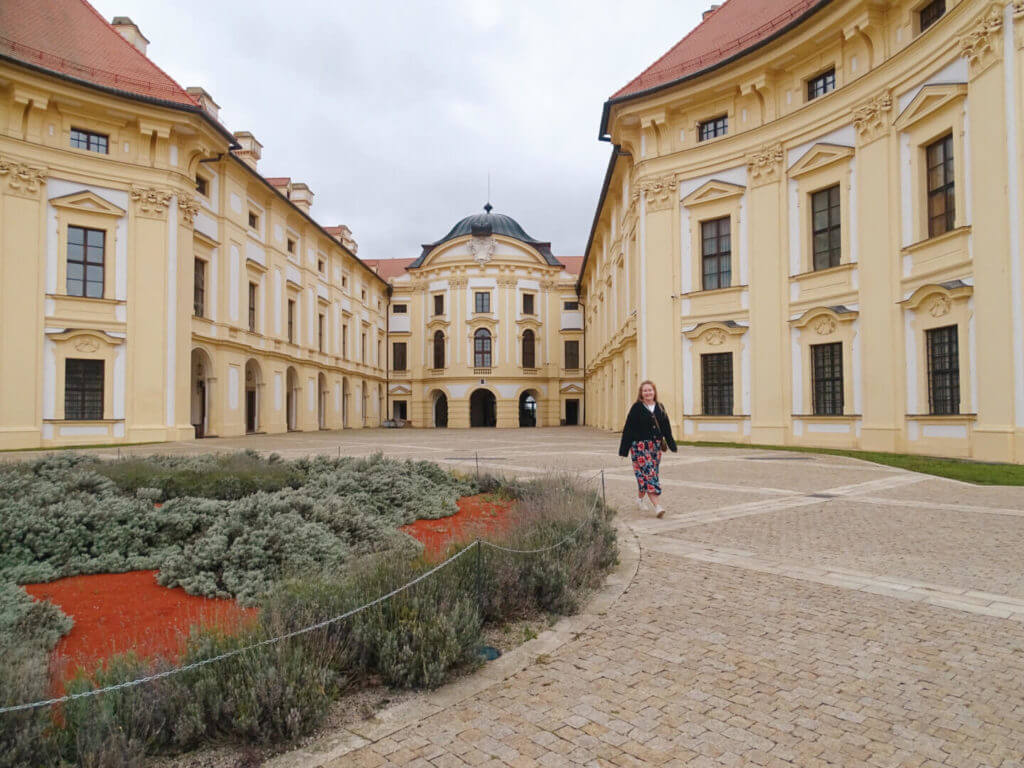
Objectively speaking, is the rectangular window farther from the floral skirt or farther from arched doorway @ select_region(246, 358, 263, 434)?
the floral skirt

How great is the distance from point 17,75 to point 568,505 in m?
23.3

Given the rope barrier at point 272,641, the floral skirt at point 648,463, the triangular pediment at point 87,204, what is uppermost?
the triangular pediment at point 87,204

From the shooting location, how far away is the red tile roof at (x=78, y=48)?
821 inches

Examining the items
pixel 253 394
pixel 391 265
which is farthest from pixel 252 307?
pixel 391 265

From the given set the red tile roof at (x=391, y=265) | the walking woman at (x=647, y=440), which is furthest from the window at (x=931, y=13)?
the red tile roof at (x=391, y=265)

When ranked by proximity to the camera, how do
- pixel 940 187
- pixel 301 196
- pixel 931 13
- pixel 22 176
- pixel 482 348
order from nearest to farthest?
pixel 940 187 < pixel 931 13 < pixel 22 176 < pixel 301 196 < pixel 482 348

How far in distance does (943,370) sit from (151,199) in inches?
998

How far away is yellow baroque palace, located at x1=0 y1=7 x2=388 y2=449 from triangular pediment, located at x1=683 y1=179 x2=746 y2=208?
17.6m

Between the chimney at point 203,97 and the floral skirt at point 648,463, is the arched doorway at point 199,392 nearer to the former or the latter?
the chimney at point 203,97

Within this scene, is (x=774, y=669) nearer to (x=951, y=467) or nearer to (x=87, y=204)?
(x=951, y=467)

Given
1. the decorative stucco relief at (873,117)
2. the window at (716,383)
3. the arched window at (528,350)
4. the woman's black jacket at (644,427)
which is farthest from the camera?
the arched window at (528,350)

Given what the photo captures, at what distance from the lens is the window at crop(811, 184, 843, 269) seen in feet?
62.6

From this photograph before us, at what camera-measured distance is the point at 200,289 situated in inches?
1049

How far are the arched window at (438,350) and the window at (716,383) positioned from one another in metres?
33.8
